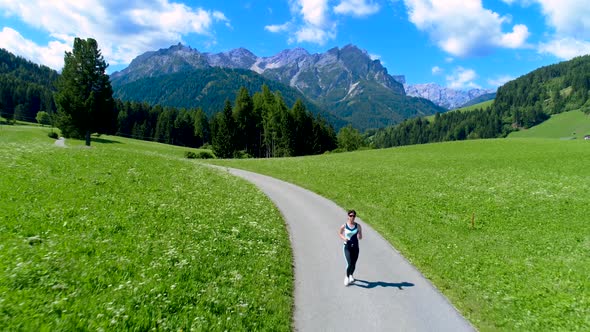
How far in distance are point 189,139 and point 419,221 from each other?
462ft

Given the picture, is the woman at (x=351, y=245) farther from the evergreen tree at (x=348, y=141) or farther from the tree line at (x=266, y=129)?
the evergreen tree at (x=348, y=141)

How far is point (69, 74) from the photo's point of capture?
5106cm

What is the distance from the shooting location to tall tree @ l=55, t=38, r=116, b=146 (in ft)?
167

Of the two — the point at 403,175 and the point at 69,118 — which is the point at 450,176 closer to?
the point at 403,175

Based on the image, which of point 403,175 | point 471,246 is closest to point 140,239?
point 471,246

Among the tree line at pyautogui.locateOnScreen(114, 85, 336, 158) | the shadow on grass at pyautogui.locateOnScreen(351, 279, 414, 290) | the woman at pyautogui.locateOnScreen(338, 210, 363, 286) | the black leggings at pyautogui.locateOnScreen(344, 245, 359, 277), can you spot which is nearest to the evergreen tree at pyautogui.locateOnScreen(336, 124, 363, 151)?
the tree line at pyautogui.locateOnScreen(114, 85, 336, 158)

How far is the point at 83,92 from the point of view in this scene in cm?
5172

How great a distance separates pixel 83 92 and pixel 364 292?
5713 cm

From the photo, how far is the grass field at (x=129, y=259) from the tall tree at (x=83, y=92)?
3496 cm

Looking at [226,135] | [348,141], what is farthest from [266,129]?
[348,141]

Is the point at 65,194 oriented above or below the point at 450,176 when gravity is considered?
below

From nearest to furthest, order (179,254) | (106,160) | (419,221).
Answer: (179,254) → (419,221) → (106,160)

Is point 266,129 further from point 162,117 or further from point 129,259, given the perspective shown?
point 129,259

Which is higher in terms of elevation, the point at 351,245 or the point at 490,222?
the point at 490,222
